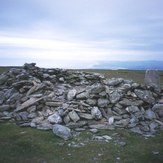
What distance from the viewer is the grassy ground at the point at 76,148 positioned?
441 inches

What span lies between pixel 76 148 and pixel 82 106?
513 centimetres

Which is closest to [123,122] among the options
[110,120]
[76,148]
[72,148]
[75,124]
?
[110,120]

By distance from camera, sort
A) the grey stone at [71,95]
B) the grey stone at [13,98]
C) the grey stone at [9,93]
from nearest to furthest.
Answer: the grey stone at [71,95]
the grey stone at [13,98]
the grey stone at [9,93]

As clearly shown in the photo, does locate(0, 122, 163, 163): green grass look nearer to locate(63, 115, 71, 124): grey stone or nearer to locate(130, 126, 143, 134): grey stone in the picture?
Answer: locate(130, 126, 143, 134): grey stone

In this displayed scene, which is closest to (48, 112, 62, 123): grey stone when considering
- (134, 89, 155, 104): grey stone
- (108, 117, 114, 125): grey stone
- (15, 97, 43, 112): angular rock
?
(15, 97, 43, 112): angular rock

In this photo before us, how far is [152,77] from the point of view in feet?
72.1

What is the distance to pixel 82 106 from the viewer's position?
56.7 feet

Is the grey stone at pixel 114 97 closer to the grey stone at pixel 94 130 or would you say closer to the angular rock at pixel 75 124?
the angular rock at pixel 75 124

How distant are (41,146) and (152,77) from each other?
525 inches

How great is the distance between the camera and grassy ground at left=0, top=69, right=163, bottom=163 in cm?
1120

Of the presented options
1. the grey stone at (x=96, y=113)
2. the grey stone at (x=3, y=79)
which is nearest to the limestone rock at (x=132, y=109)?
the grey stone at (x=96, y=113)

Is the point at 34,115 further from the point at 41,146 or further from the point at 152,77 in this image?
the point at 152,77

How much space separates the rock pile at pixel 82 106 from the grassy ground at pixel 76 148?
89 cm

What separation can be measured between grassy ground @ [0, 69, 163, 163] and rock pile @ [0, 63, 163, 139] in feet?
2.91
